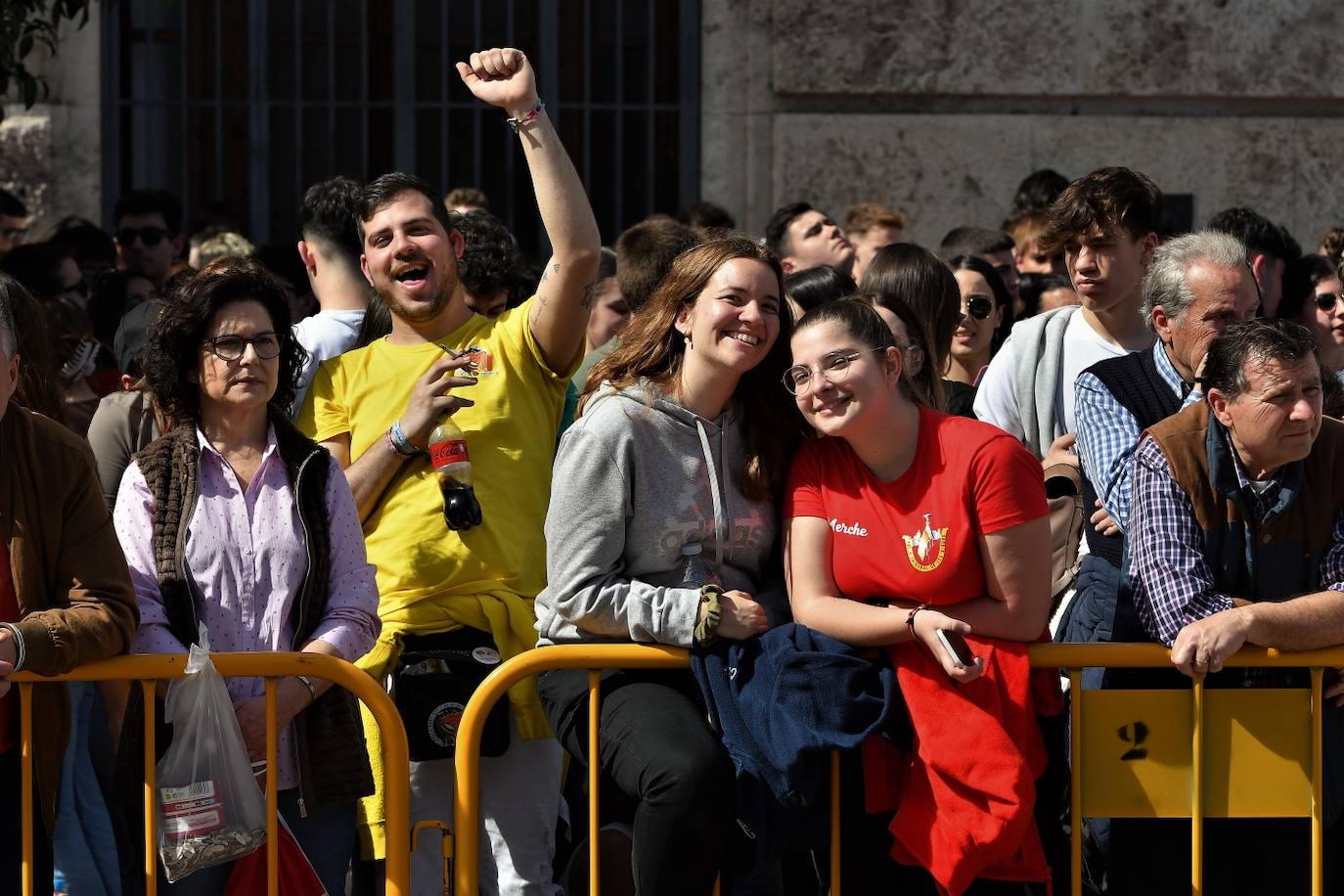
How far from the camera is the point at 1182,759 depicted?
14.0 ft

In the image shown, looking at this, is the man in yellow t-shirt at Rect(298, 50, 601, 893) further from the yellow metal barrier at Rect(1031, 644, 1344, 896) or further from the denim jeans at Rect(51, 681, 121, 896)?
the yellow metal barrier at Rect(1031, 644, 1344, 896)

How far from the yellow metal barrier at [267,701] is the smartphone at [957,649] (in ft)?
3.92

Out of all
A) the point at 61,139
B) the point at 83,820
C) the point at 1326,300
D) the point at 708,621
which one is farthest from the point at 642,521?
the point at 61,139

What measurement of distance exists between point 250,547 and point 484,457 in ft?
2.39

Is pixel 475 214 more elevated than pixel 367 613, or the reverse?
pixel 475 214

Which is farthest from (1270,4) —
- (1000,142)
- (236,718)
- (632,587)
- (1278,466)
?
(236,718)

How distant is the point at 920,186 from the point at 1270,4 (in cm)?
187

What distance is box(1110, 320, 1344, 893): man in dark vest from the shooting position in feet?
13.8

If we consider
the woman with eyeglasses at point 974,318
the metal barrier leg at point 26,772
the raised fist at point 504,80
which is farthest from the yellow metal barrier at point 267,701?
the woman with eyeglasses at point 974,318

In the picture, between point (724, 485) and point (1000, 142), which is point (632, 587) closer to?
point (724, 485)

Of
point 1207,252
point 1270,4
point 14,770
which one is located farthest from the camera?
point 1270,4

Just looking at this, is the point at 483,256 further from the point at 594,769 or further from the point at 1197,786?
the point at 1197,786

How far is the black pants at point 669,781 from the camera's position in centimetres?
399

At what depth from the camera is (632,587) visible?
4.20 m
